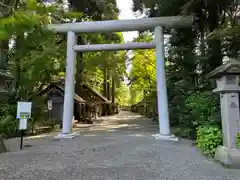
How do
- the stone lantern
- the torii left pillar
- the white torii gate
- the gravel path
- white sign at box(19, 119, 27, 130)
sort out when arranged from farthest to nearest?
1. the torii left pillar
2. the white torii gate
3. white sign at box(19, 119, 27, 130)
4. the stone lantern
5. the gravel path

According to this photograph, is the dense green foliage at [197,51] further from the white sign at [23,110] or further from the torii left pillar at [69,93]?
the white sign at [23,110]

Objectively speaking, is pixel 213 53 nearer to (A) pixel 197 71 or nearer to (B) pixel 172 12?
(A) pixel 197 71

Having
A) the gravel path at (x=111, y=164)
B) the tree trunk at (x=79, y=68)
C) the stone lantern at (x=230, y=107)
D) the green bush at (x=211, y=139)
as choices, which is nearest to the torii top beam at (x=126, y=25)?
the stone lantern at (x=230, y=107)

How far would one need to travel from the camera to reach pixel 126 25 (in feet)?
31.0

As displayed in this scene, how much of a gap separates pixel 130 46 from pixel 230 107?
5516mm

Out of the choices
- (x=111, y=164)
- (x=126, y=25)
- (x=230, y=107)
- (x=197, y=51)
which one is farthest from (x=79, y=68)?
(x=230, y=107)

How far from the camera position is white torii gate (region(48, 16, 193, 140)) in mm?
8984

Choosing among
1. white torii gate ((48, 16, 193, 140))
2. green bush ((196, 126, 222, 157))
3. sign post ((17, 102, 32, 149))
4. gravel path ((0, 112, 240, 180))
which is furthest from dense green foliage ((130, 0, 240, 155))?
sign post ((17, 102, 32, 149))

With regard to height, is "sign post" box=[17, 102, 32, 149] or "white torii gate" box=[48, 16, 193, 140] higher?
"white torii gate" box=[48, 16, 193, 140]

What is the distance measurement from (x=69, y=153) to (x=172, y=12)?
735 centimetres

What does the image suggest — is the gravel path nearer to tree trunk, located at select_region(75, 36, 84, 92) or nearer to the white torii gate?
the white torii gate

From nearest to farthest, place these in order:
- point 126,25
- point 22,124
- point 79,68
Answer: point 22,124 → point 126,25 → point 79,68

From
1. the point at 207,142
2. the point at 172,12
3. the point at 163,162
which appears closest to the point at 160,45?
the point at 172,12

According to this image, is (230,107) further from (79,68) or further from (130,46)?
(79,68)
